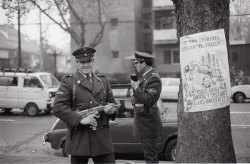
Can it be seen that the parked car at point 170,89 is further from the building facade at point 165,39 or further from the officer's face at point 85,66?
the officer's face at point 85,66

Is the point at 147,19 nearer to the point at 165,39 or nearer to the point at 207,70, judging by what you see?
the point at 165,39

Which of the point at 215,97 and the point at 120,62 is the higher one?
the point at 120,62

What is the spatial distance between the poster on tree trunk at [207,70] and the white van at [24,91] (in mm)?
13317

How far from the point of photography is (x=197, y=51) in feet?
12.3

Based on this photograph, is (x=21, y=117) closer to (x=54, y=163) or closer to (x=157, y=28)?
(x=54, y=163)

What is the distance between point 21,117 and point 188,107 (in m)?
13.1

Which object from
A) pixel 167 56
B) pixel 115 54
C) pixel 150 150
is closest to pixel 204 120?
pixel 150 150

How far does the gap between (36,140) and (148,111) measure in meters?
5.61

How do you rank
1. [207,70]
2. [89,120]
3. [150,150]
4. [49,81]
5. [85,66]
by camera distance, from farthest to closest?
[49,81]
[150,150]
[85,66]
[89,120]
[207,70]

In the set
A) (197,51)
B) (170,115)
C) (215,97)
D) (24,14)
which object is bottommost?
(170,115)

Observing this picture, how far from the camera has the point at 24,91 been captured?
1677 centimetres

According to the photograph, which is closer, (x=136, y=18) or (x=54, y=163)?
(x=54, y=163)

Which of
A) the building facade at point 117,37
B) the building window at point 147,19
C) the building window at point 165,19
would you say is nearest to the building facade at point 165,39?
the building window at point 165,19

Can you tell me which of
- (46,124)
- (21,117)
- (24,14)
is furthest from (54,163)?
(24,14)
